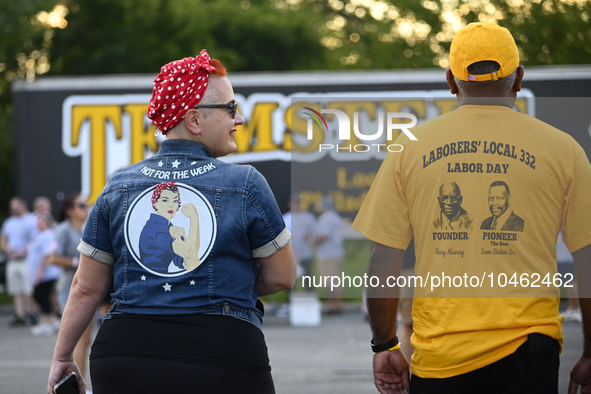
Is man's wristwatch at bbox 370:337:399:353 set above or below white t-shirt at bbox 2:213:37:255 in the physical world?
above

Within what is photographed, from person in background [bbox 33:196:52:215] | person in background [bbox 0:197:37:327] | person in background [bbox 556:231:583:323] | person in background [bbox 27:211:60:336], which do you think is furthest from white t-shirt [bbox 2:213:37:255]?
person in background [bbox 556:231:583:323]

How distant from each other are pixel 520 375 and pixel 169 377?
1.06m

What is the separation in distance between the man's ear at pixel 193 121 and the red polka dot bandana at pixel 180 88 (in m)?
0.02

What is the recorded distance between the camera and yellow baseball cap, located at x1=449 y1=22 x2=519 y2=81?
198cm

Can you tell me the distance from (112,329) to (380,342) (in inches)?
35.3

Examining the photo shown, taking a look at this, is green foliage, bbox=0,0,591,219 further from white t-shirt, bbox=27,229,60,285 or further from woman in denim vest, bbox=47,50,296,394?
woman in denim vest, bbox=47,50,296,394

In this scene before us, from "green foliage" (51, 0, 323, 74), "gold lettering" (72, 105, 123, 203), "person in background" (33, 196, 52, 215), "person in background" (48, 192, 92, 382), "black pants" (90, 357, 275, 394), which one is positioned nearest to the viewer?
"black pants" (90, 357, 275, 394)

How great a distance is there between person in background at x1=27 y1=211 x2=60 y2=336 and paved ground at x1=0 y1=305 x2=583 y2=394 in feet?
1.01

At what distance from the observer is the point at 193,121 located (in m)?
2.04

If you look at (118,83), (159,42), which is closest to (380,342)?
(118,83)

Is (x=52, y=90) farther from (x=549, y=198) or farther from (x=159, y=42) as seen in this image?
(x=159, y=42)

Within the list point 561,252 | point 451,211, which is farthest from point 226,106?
point 561,252

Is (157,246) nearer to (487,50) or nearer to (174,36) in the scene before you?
(487,50)

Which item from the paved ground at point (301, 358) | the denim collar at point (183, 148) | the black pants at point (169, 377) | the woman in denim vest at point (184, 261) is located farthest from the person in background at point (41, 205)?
the black pants at point (169, 377)
